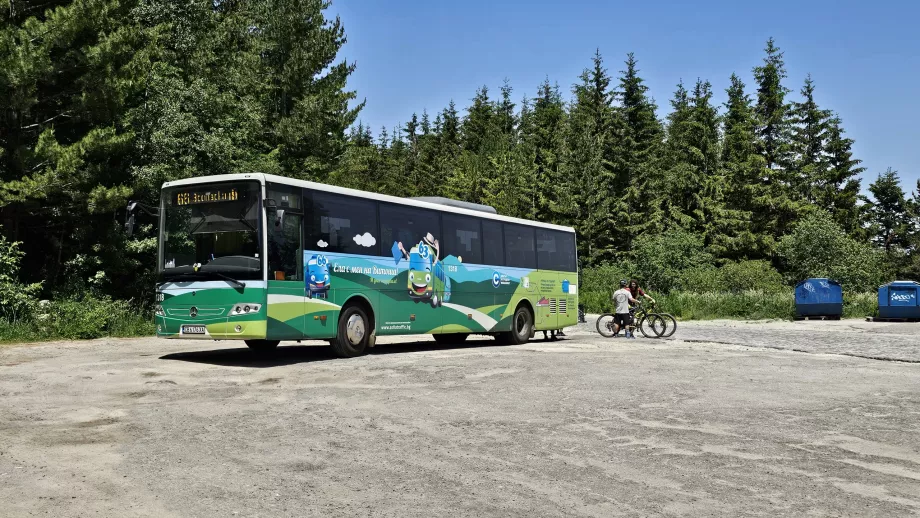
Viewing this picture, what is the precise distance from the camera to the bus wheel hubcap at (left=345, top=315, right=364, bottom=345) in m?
16.7

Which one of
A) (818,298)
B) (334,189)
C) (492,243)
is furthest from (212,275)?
(818,298)

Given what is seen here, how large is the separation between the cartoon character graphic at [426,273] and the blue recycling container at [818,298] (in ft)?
81.7

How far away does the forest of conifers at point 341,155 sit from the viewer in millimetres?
22844

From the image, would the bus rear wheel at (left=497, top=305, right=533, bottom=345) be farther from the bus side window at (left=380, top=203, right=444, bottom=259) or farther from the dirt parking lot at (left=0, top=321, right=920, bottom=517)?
the dirt parking lot at (left=0, top=321, right=920, bottom=517)

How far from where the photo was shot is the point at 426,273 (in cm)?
1902

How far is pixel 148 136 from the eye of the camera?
86.8 ft

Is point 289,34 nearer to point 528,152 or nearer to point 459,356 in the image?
point 459,356

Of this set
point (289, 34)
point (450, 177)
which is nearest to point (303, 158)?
point (289, 34)

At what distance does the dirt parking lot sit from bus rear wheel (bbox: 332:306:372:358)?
1.62ft

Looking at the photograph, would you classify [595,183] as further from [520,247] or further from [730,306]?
[520,247]

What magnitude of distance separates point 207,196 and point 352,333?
3.94 m

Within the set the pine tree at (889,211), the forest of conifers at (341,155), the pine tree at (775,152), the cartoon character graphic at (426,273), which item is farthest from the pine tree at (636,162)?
the cartoon character graphic at (426,273)

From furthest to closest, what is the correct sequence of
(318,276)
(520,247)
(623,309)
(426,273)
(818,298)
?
(818,298), (623,309), (520,247), (426,273), (318,276)

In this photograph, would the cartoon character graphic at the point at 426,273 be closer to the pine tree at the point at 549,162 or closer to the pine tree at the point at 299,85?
the pine tree at the point at 299,85
